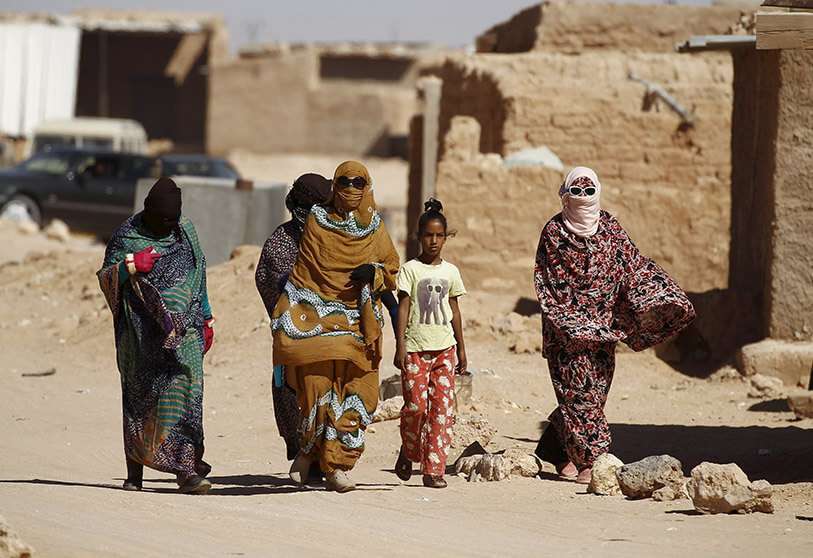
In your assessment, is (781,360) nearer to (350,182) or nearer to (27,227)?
(350,182)

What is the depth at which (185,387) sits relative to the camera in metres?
6.72

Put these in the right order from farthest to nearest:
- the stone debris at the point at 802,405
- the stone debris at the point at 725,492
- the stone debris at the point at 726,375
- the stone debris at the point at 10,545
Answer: the stone debris at the point at 726,375 < the stone debris at the point at 802,405 < the stone debris at the point at 725,492 < the stone debris at the point at 10,545

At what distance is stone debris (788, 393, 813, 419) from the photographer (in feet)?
30.6

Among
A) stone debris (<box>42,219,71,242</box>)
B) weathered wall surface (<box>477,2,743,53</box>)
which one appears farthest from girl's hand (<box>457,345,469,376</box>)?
stone debris (<box>42,219,71,242</box>)

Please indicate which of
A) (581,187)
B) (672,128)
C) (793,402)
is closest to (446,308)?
(581,187)

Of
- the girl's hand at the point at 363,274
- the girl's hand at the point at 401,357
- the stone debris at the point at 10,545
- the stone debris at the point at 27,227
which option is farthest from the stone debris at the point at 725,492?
the stone debris at the point at 27,227

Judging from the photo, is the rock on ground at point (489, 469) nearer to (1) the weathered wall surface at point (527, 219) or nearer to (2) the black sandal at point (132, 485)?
(2) the black sandal at point (132, 485)

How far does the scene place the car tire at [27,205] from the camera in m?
22.2

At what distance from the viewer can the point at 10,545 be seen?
4.88 metres

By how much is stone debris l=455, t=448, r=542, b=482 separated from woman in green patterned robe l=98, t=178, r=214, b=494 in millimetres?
1381

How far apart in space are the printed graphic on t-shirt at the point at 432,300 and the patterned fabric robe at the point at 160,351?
41.1 inches

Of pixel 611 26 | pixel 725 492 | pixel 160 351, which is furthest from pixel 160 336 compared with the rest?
pixel 611 26

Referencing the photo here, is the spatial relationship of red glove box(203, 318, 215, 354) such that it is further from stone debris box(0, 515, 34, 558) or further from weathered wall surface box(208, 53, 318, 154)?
weathered wall surface box(208, 53, 318, 154)

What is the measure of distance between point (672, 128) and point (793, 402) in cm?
430
